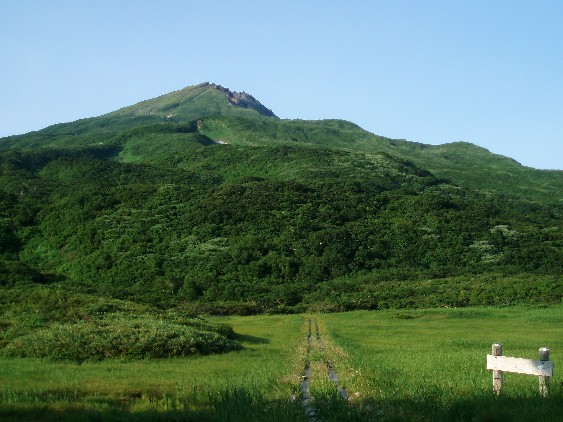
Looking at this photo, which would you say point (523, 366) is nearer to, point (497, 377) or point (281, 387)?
point (497, 377)

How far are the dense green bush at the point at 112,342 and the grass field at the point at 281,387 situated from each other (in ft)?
3.69

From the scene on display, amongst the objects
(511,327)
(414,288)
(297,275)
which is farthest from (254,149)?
(511,327)

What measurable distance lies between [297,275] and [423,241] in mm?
20364

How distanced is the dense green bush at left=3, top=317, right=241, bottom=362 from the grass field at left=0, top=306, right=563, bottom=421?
1.12 meters

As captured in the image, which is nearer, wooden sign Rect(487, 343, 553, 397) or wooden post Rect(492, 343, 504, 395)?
wooden sign Rect(487, 343, 553, 397)

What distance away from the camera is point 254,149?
5940 inches

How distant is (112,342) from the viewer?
25.6 m

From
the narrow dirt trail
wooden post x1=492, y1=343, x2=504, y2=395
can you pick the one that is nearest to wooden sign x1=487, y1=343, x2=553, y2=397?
wooden post x1=492, y1=343, x2=504, y2=395

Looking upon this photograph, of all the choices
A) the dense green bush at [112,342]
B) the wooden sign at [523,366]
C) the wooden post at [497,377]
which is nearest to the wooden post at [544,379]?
the wooden sign at [523,366]

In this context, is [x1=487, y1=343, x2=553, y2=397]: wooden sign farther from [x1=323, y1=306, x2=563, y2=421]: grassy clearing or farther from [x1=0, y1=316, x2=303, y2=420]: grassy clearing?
[x1=0, y1=316, x2=303, y2=420]: grassy clearing

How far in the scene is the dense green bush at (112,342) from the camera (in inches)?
981

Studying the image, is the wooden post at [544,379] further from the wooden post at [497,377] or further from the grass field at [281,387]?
the wooden post at [497,377]

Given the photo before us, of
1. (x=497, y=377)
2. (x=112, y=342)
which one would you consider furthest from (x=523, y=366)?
(x=112, y=342)

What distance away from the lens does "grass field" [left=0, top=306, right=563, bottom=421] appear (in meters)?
12.4
